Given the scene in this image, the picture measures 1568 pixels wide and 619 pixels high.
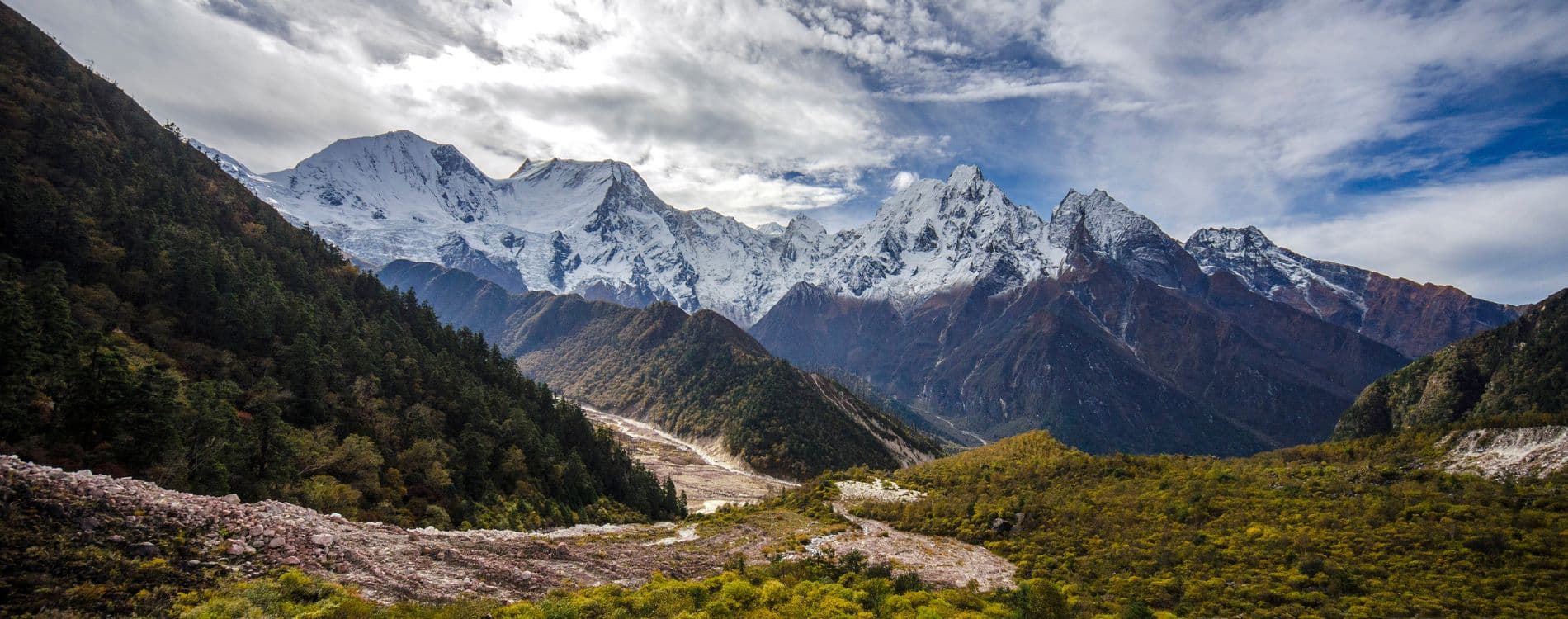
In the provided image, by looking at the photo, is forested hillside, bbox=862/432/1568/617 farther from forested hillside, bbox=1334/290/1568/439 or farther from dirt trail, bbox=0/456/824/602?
forested hillside, bbox=1334/290/1568/439

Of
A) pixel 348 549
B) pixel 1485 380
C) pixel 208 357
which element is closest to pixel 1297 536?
pixel 348 549

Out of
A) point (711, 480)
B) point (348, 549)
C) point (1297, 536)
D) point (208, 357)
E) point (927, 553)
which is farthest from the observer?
point (711, 480)

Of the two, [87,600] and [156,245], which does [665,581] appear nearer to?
[87,600]

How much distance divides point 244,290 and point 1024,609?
266 ft

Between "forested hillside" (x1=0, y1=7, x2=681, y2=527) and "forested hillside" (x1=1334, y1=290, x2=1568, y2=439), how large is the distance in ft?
479

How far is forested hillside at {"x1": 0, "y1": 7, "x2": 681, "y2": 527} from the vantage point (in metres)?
34.3

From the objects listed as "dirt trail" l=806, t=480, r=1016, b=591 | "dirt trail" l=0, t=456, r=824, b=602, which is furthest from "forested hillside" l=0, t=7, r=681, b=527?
"dirt trail" l=806, t=480, r=1016, b=591

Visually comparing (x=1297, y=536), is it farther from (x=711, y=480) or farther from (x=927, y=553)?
(x=711, y=480)

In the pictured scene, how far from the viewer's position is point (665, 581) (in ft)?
101

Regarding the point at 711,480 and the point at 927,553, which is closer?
the point at 927,553

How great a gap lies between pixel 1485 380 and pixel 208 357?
199 metres

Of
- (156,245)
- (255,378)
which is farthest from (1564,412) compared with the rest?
(156,245)

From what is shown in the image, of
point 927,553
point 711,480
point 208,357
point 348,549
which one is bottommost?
point 711,480

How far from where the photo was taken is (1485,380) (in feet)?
377
